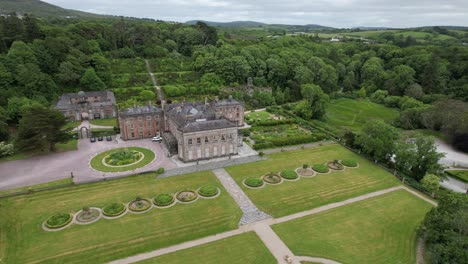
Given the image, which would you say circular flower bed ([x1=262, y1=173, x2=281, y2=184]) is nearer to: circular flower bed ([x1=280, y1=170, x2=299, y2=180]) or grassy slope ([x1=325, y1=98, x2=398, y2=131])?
circular flower bed ([x1=280, y1=170, x2=299, y2=180])

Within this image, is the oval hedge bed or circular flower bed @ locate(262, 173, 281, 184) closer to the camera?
circular flower bed @ locate(262, 173, 281, 184)

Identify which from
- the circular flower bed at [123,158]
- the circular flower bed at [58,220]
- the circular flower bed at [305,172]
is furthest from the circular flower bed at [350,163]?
the circular flower bed at [58,220]

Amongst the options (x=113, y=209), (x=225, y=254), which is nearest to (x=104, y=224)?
(x=113, y=209)

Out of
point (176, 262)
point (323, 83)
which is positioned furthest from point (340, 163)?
point (323, 83)

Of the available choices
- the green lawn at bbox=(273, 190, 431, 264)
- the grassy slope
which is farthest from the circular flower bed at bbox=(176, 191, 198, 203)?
the grassy slope

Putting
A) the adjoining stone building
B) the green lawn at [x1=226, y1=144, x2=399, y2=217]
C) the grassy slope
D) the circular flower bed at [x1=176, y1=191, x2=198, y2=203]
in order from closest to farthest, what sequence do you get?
the circular flower bed at [x1=176, y1=191, x2=198, y2=203] → the green lawn at [x1=226, y1=144, x2=399, y2=217] → the adjoining stone building → the grassy slope

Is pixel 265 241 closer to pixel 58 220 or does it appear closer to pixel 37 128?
pixel 58 220

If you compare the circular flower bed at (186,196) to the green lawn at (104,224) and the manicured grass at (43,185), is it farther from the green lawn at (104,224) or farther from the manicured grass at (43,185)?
the manicured grass at (43,185)
